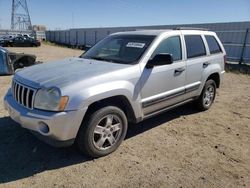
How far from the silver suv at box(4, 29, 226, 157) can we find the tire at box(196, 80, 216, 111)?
346mm

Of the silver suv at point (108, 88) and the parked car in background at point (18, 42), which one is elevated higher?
the silver suv at point (108, 88)

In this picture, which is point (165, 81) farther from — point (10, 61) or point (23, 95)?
point (10, 61)

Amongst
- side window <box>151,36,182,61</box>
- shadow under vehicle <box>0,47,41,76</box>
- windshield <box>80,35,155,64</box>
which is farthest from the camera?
shadow under vehicle <box>0,47,41,76</box>

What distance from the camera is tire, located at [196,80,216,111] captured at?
5654mm

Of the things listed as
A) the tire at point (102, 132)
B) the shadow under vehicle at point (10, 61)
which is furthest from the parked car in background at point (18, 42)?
the tire at point (102, 132)

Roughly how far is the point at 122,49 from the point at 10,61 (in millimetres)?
6157

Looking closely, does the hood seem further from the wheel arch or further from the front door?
the wheel arch

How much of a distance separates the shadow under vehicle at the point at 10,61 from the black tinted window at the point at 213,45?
6.58m

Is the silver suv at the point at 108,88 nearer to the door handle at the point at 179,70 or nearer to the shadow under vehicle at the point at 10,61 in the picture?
the door handle at the point at 179,70

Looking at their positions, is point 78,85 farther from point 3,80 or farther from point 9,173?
point 3,80

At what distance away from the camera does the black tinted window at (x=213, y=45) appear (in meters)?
5.68

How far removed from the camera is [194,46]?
518cm

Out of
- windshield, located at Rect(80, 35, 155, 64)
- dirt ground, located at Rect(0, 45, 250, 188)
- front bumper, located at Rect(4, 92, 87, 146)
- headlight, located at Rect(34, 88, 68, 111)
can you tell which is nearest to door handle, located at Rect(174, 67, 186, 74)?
windshield, located at Rect(80, 35, 155, 64)

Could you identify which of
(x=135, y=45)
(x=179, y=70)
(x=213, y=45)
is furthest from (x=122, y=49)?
(x=213, y=45)
